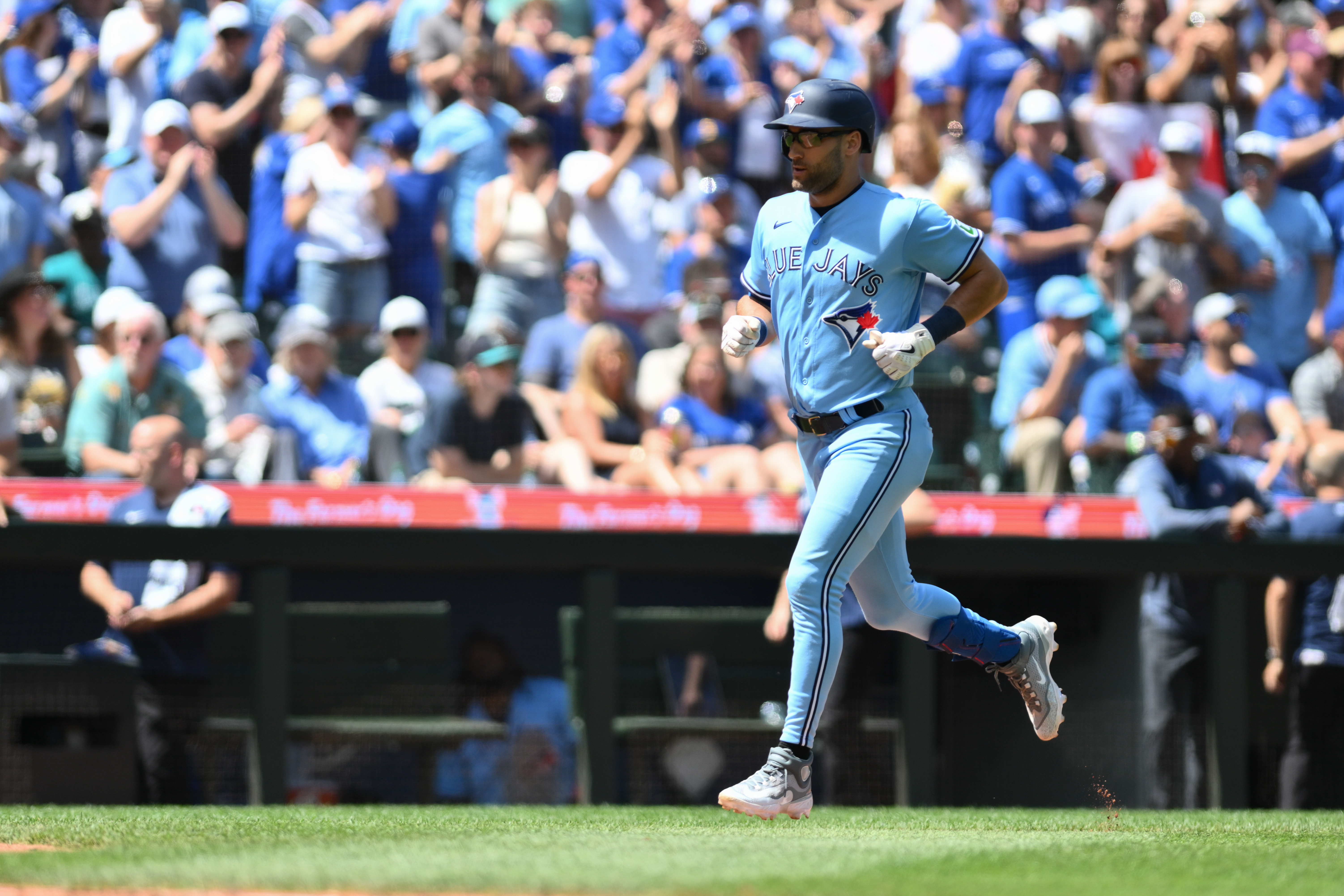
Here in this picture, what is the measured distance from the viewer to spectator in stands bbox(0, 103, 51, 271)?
930 cm

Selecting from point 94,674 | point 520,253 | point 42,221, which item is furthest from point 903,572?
point 42,221

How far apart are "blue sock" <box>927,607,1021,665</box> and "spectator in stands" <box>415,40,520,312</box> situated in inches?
235

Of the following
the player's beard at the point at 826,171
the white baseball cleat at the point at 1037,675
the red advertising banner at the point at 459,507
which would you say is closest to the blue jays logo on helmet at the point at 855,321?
the player's beard at the point at 826,171

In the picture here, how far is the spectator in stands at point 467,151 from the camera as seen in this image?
10.6 meters

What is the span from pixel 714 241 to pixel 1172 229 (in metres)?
2.82

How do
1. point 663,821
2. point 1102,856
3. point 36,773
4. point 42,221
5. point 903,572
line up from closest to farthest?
point 1102,856 < point 903,572 < point 663,821 < point 36,773 < point 42,221

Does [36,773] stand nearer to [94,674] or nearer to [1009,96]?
[94,674]

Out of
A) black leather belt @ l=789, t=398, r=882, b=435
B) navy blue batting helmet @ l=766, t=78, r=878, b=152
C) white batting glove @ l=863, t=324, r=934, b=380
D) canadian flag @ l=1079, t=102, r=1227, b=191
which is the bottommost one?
black leather belt @ l=789, t=398, r=882, b=435

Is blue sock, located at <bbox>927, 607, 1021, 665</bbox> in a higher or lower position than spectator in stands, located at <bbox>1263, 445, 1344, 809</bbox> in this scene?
higher

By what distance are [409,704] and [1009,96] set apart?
21.9 ft

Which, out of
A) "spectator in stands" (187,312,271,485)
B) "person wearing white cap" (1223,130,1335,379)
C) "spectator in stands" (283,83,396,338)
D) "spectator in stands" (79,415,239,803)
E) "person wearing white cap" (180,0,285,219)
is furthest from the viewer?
"person wearing white cap" (1223,130,1335,379)

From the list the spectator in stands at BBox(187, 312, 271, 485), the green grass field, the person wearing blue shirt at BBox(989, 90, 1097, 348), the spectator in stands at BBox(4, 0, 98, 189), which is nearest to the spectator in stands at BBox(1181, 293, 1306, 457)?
the person wearing blue shirt at BBox(989, 90, 1097, 348)

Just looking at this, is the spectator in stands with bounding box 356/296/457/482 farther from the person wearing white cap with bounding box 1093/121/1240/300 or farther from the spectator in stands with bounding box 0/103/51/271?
the person wearing white cap with bounding box 1093/121/1240/300

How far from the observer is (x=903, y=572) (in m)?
5.03
